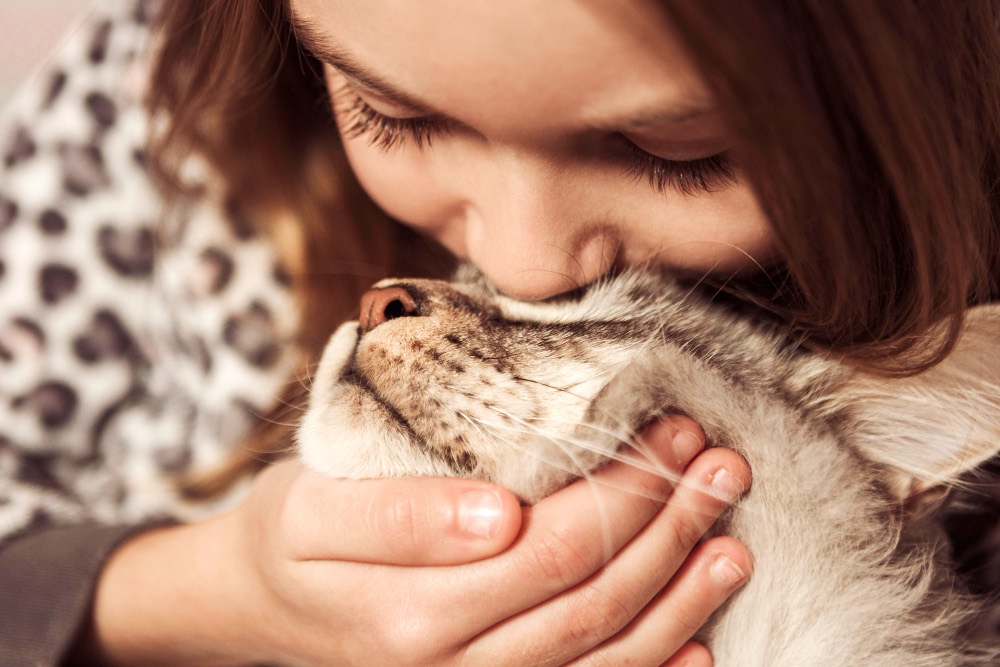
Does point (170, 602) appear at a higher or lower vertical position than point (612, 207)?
lower

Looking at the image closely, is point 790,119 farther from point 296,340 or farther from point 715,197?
point 296,340

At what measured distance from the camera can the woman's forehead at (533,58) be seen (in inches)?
26.4

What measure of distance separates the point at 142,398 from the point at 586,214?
50.7 inches

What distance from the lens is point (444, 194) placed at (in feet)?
3.46

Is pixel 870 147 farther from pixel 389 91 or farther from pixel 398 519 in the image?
pixel 398 519

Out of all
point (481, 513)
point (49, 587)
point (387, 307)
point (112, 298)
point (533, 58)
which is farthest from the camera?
point (112, 298)

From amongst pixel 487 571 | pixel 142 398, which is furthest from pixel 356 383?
pixel 142 398

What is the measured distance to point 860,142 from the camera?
0.79 m

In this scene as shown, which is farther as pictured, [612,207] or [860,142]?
[612,207]

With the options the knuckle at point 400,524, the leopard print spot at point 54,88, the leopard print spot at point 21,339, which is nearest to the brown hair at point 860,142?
the knuckle at point 400,524

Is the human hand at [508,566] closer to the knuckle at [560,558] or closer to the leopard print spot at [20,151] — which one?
the knuckle at [560,558]

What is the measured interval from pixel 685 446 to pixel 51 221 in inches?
54.7

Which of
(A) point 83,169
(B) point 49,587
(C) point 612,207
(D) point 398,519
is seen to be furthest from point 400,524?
(A) point 83,169

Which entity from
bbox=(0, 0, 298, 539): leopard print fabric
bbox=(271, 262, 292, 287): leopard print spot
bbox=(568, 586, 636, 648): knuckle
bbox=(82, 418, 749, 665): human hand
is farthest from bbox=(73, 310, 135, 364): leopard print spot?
bbox=(568, 586, 636, 648): knuckle
